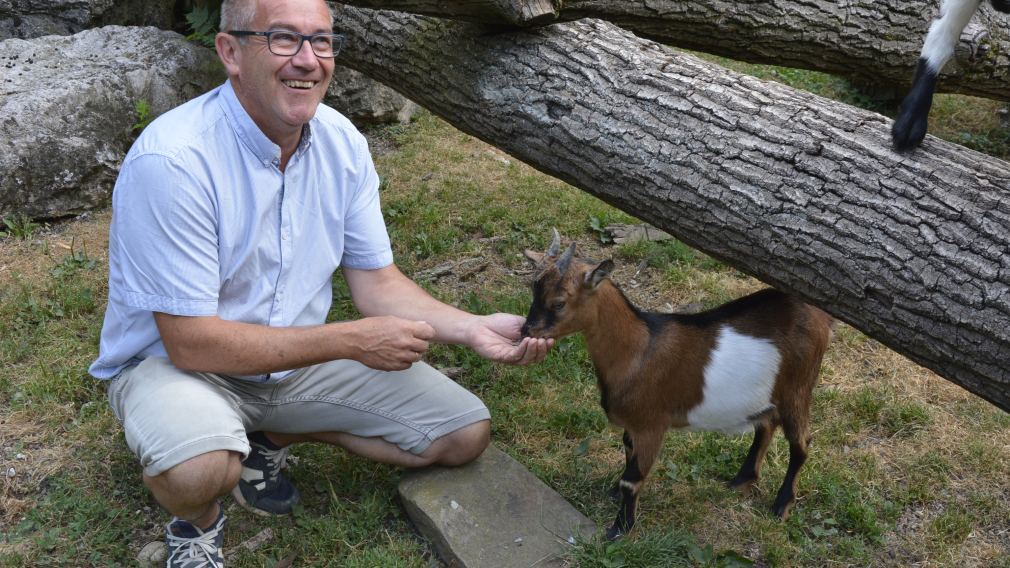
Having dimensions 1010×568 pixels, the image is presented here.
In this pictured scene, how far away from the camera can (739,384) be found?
11.2 feet

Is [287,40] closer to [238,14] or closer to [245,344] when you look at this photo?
[238,14]

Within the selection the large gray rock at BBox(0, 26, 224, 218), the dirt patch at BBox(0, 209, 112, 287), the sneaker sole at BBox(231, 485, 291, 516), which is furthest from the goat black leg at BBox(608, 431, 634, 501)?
the large gray rock at BBox(0, 26, 224, 218)

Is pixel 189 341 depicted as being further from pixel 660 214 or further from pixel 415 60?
pixel 415 60

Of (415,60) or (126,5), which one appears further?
(126,5)

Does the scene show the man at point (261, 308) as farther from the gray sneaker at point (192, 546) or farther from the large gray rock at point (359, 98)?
the large gray rock at point (359, 98)

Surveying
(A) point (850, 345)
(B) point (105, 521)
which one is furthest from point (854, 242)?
(B) point (105, 521)

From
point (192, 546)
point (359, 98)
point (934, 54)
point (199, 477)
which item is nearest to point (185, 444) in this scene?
point (199, 477)

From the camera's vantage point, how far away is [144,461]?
2.89 meters

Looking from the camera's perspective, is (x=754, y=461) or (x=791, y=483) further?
(x=754, y=461)

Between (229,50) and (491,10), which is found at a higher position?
(491,10)

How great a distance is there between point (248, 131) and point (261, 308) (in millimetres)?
613

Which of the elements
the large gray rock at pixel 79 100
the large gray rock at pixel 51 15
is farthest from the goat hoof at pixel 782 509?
the large gray rock at pixel 51 15

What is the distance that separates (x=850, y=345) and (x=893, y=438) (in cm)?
74

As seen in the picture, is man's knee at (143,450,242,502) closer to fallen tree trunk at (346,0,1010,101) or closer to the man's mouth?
the man's mouth
